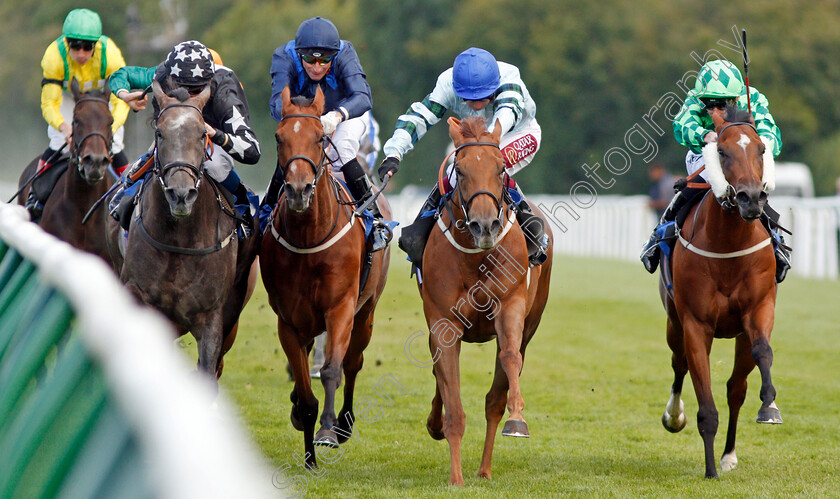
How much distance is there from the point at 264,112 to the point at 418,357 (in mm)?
34259

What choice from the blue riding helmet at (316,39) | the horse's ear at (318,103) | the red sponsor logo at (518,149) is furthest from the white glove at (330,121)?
the red sponsor logo at (518,149)

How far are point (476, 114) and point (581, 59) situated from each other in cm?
3530

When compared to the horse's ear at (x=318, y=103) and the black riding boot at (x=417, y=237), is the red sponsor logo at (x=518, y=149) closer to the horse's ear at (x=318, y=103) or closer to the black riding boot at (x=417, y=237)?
the black riding boot at (x=417, y=237)

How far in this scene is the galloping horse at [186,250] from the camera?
556cm

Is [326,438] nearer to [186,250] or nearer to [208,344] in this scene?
[208,344]

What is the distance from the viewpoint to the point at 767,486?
18.9ft

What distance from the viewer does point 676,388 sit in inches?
283

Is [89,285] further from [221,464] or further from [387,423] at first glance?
[387,423]

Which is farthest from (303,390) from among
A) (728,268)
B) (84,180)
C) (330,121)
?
(84,180)

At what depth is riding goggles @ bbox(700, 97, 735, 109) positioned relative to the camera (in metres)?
6.63

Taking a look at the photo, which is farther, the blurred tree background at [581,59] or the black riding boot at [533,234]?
the blurred tree background at [581,59]

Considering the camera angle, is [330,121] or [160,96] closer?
[160,96]

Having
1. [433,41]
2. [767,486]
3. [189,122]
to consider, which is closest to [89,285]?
[189,122]

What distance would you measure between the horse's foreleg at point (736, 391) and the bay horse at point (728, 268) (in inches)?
1.6
